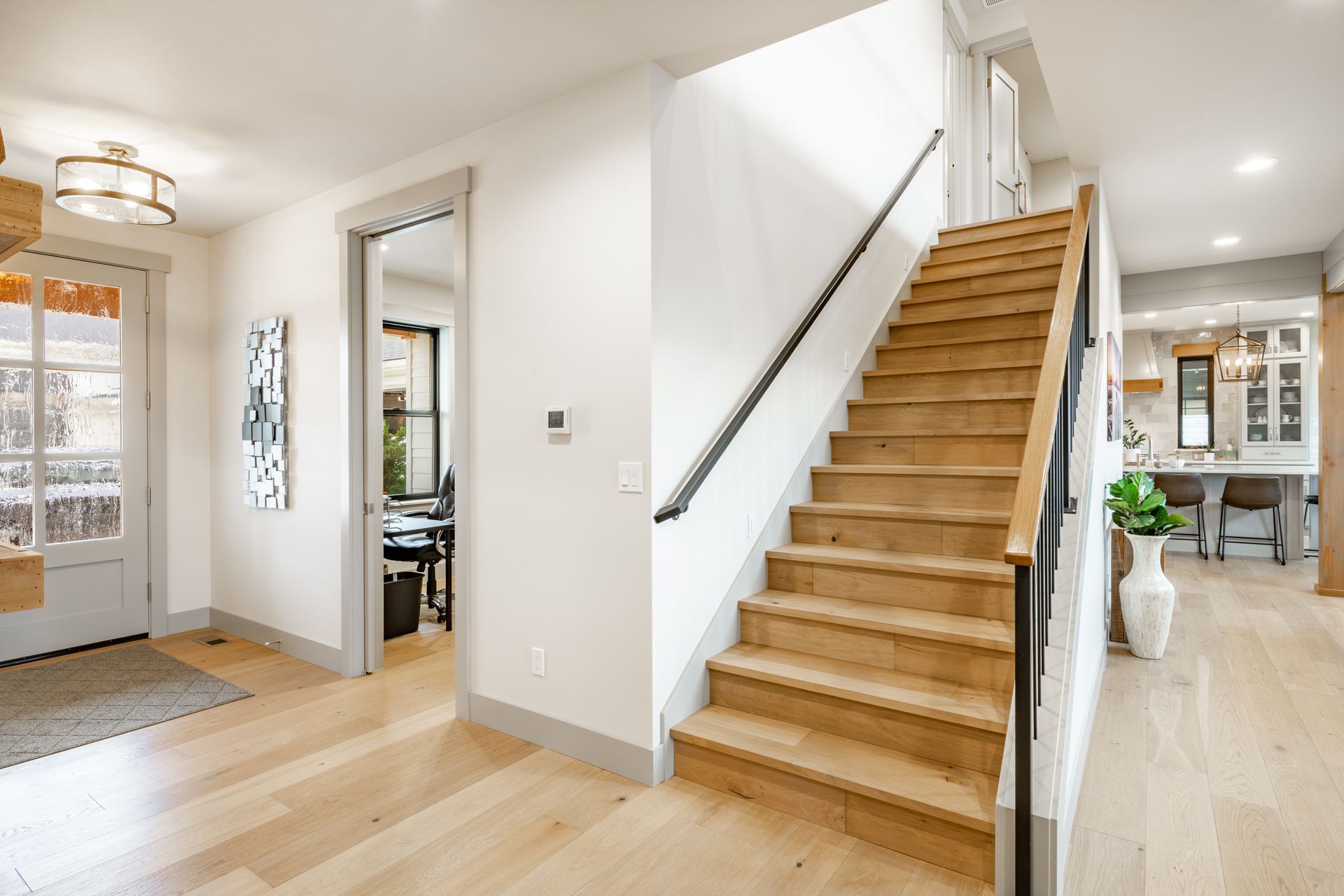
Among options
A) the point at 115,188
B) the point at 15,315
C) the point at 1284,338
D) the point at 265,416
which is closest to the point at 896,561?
the point at 265,416

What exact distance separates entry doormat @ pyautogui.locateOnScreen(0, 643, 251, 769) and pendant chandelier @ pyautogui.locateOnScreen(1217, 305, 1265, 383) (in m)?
9.78

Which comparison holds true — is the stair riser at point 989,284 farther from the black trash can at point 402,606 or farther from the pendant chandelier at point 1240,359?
the pendant chandelier at point 1240,359

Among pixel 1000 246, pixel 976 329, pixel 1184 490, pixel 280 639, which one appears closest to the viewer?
pixel 280 639

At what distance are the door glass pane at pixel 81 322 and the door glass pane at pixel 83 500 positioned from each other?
1.95 feet

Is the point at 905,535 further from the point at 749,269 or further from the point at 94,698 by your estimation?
the point at 94,698

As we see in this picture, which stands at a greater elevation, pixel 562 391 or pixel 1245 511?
pixel 562 391

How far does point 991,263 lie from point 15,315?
5615 mm

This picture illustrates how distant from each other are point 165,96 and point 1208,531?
29.8 ft

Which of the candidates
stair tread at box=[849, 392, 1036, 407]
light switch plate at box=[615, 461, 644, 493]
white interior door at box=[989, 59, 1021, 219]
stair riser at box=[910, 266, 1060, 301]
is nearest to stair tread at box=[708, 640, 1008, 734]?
light switch plate at box=[615, 461, 644, 493]

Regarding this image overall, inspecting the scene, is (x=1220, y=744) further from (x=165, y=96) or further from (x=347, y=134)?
(x=165, y=96)

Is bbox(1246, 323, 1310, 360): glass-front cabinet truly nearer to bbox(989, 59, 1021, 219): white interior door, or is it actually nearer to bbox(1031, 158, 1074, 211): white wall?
bbox(1031, 158, 1074, 211): white wall

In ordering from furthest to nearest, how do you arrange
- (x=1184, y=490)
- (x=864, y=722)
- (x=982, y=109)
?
(x=1184, y=490) < (x=982, y=109) < (x=864, y=722)

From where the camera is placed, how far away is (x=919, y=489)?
328 cm

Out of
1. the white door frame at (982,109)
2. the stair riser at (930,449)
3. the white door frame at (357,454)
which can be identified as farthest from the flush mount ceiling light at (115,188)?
the white door frame at (982,109)
